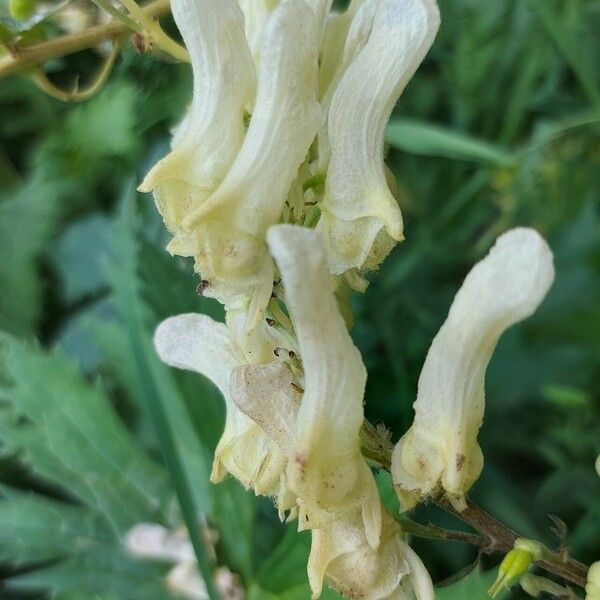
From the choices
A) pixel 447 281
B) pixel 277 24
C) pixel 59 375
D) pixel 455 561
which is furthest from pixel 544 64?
pixel 277 24

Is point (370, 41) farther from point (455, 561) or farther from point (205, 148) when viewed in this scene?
point (455, 561)

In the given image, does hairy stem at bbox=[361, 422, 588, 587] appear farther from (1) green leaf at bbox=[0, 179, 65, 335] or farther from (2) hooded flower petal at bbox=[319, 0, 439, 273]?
(1) green leaf at bbox=[0, 179, 65, 335]

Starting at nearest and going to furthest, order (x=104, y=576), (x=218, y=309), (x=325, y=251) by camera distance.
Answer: (x=325, y=251) < (x=218, y=309) < (x=104, y=576)

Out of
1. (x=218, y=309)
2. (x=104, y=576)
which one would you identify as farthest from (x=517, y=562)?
(x=104, y=576)

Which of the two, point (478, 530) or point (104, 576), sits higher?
point (478, 530)

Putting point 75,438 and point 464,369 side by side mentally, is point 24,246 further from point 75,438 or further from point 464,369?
point 464,369

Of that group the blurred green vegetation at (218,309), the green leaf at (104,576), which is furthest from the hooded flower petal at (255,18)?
the green leaf at (104,576)
